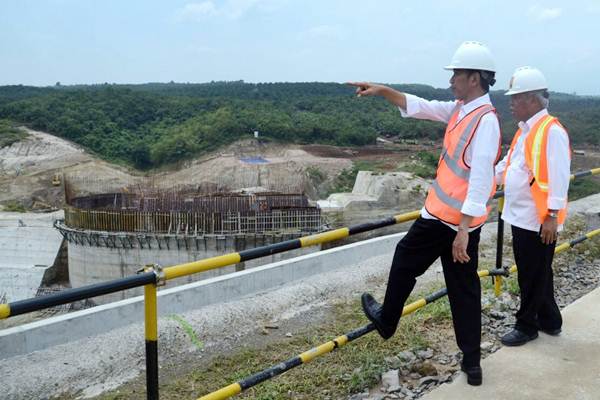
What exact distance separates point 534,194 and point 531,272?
48 centimetres

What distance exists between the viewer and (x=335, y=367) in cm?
344

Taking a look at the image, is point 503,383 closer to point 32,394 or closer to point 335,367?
point 335,367

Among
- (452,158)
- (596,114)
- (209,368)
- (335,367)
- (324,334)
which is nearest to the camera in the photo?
(452,158)

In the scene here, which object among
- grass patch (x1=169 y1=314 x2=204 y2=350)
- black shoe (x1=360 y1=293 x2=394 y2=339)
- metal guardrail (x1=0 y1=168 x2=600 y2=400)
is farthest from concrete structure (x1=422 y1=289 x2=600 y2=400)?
grass patch (x1=169 y1=314 x2=204 y2=350)

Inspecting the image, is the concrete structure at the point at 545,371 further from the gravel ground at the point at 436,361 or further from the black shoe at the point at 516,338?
the gravel ground at the point at 436,361

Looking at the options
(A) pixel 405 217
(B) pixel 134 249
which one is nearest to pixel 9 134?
(B) pixel 134 249

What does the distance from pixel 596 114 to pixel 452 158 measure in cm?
7297

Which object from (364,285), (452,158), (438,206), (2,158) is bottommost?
(2,158)

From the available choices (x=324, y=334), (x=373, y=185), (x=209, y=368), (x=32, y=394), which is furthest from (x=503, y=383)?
(x=373, y=185)

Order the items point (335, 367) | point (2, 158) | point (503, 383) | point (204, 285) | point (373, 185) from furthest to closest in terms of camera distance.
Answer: point (2, 158) < point (373, 185) < point (204, 285) < point (335, 367) < point (503, 383)

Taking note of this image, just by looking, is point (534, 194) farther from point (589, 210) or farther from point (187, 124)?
point (187, 124)

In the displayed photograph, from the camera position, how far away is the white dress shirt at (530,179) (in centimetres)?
315

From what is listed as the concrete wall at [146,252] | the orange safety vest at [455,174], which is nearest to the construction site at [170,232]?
the concrete wall at [146,252]

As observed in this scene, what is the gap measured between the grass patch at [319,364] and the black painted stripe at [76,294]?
1.30 metres
